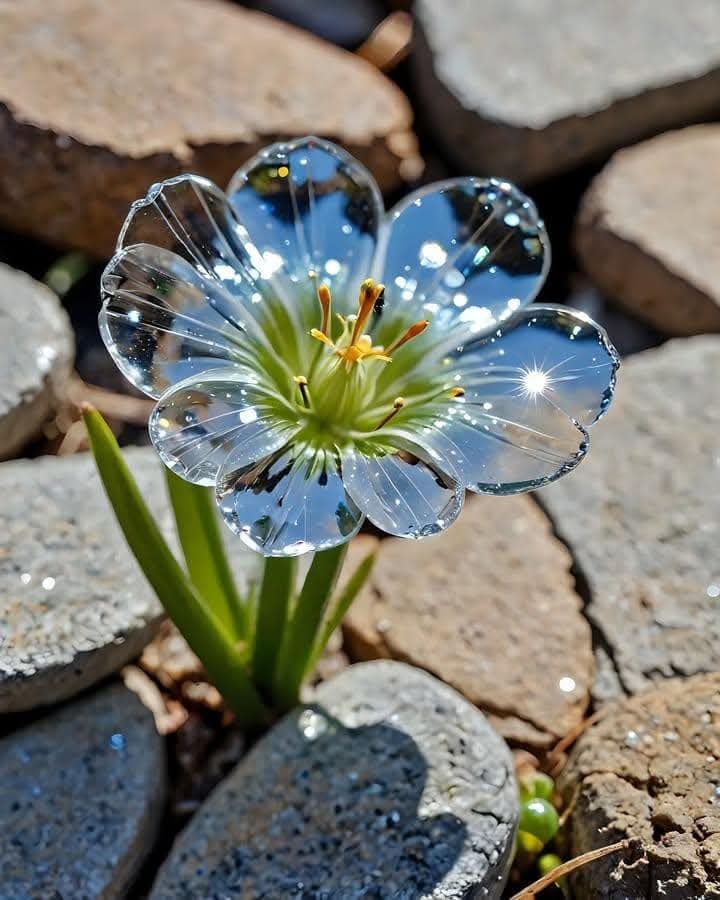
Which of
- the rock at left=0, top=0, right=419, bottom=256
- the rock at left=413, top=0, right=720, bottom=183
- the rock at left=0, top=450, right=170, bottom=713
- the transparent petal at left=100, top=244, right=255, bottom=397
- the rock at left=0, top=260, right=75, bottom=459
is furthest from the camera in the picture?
the rock at left=413, top=0, right=720, bottom=183

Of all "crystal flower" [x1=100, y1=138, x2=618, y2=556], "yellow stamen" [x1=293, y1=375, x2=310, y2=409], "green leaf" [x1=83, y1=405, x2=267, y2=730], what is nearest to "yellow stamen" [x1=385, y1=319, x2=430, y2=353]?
"crystal flower" [x1=100, y1=138, x2=618, y2=556]

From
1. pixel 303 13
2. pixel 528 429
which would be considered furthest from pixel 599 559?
pixel 303 13

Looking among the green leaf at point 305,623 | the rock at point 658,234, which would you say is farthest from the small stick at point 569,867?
the rock at point 658,234

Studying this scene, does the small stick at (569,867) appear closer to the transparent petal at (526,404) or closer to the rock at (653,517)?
the rock at (653,517)

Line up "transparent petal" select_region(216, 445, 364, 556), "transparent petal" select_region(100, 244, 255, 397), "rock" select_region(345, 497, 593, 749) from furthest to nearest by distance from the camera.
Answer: "rock" select_region(345, 497, 593, 749)
"transparent petal" select_region(100, 244, 255, 397)
"transparent petal" select_region(216, 445, 364, 556)

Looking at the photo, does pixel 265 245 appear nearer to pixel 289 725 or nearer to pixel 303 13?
pixel 289 725

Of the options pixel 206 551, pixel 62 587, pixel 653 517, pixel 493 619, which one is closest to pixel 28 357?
pixel 62 587

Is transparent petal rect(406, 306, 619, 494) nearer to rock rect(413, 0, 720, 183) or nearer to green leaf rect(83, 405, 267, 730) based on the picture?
green leaf rect(83, 405, 267, 730)
